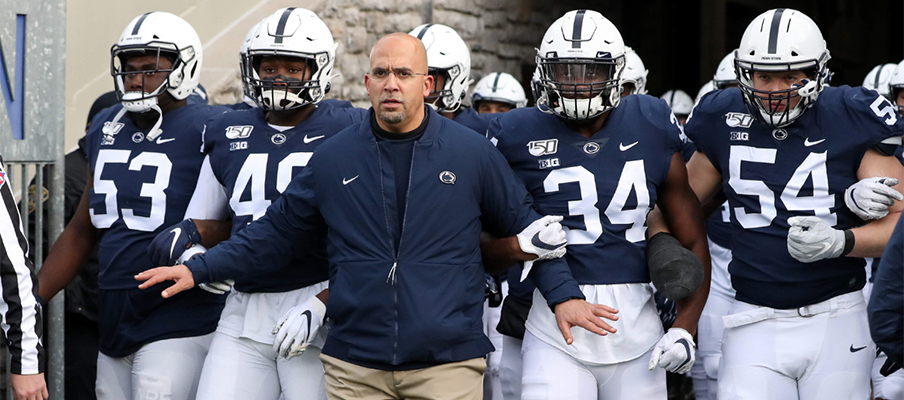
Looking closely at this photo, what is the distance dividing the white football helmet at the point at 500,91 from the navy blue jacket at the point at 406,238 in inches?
157

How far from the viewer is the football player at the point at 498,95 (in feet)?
25.2

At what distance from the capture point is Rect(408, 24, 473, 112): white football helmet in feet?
17.6

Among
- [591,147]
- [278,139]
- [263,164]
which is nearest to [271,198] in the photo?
[263,164]

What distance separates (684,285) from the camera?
3721mm

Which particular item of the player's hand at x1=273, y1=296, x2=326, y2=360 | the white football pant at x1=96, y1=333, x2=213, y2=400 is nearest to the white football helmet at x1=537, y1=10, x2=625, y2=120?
the player's hand at x1=273, y1=296, x2=326, y2=360

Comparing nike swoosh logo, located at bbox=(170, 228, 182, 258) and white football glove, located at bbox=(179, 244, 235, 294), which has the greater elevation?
nike swoosh logo, located at bbox=(170, 228, 182, 258)

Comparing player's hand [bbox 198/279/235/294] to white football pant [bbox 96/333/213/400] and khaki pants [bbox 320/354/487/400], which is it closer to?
white football pant [bbox 96/333/213/400]

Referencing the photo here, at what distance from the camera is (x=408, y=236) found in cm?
352

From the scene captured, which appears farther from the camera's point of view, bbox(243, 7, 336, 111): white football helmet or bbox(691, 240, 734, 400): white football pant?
bbox(691, 240, 734, 400): white football pant

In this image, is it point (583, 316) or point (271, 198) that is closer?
point (583, 316)

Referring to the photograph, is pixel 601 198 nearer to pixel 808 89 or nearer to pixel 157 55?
pixel 808 89

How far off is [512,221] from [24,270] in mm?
1668

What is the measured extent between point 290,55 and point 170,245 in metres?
0.90

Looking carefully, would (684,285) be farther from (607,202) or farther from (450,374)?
(450,374)
